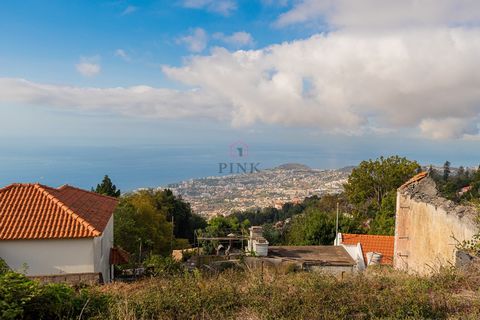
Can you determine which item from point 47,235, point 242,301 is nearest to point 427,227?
point 242,301

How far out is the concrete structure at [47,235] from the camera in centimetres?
1241

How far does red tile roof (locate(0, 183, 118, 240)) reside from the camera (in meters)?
12.6

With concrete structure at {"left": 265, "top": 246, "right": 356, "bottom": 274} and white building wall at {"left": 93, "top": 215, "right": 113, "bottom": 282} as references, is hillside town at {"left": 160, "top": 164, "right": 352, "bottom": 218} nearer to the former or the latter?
concrete structure at {"left": 265, "top": 246, "right": 356, "bottom": 274}

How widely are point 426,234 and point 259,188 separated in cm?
7232

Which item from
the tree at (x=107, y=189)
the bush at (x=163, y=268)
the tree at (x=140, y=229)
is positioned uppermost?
the tree at (x=107, y=189)

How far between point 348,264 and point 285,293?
9674mm

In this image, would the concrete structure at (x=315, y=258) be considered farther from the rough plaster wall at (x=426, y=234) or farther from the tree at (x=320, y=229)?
the tree at (x=320, y=229)

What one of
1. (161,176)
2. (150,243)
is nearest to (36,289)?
(150,243)

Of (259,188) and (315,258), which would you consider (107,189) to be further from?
(259,188)

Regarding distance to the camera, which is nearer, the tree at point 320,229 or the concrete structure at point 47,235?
the concrete structure at point 47,235

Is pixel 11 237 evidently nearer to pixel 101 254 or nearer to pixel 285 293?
pixel 101 254

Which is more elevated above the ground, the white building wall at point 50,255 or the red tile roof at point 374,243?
the white building wall at point 50,255

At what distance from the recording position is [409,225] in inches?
514

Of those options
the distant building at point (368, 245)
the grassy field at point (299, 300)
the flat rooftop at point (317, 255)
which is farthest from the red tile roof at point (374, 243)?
the grassy field at point (299, 300)
